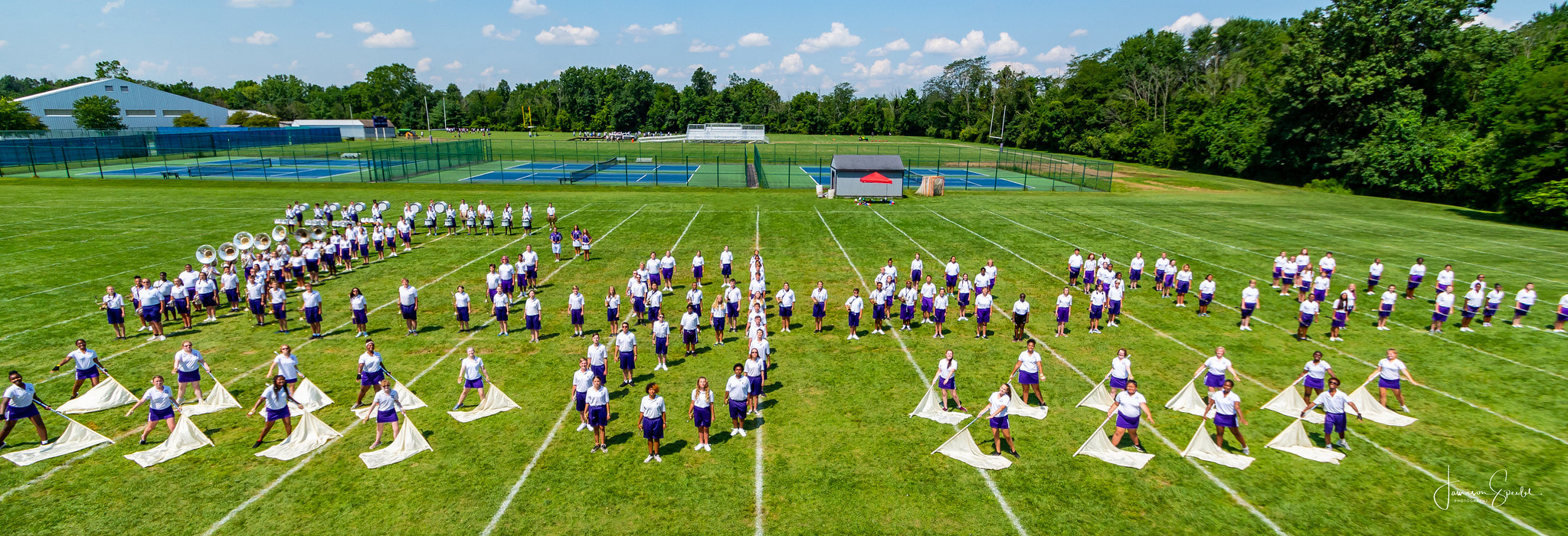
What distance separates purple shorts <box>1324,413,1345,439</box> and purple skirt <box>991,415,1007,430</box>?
519 centimetres

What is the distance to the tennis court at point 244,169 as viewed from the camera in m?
49.6

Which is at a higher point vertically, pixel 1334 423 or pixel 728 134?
pixel 728 134

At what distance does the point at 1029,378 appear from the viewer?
40.1 feet

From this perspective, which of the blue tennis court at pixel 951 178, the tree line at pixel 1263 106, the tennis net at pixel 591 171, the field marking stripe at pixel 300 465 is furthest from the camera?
the tennis net at pixel 591 171

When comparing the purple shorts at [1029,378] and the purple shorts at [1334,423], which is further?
the purple shorts at [1029,378]

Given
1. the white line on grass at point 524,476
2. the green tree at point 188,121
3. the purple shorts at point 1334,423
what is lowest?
the white line on grass at point 524,476

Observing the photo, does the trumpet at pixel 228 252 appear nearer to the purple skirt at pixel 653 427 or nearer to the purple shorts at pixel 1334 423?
the purple skirt at pixel 653 427

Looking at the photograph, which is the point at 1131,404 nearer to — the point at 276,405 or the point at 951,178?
the point at 276,405

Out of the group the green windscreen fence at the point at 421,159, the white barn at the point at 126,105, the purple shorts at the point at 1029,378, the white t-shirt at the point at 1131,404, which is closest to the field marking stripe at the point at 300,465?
the purple shorts at the point at 1029,378

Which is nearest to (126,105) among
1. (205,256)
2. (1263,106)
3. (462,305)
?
(205,256)

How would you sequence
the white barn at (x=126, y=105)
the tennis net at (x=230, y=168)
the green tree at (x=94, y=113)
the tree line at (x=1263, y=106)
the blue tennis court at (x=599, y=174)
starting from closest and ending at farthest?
the tree line at (x=1263, y=106) < the tennis net at (x=230, y=168) < the blue tennis court at (x=599, y=174) < the green tree at (x=94, y=113) < the white barn at (x=126, y=105)

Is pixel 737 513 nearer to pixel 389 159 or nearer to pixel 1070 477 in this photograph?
pixel 1070 477

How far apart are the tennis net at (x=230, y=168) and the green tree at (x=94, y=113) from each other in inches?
1286

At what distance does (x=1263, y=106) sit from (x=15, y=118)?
127m
